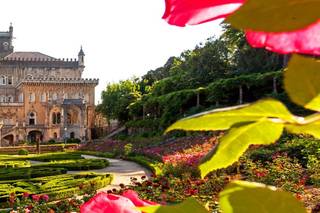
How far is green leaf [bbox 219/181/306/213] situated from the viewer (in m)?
0.25

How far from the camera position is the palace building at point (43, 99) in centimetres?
3934

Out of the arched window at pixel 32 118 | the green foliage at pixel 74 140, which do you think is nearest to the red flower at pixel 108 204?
the green foliage at pixel 74 140

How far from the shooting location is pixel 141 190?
8023 millimetres

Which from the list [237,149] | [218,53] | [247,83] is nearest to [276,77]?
[247,83]

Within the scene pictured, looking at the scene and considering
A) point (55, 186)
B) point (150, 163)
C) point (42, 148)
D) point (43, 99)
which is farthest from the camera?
point (43, 99)

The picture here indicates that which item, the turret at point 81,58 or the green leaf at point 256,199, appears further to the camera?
the turret at point 81,58

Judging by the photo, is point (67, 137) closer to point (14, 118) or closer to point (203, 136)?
point (14, 118)

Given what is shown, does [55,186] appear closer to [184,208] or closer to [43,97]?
[184,208]

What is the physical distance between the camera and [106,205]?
0.32 meters

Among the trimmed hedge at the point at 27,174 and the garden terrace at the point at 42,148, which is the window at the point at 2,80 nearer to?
the garden terrace at the point at 42,148

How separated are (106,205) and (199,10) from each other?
0.43 ft

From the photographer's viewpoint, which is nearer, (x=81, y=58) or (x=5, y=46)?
(x=81, y=58)

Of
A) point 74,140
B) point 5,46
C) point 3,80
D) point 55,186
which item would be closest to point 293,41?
point 55,186

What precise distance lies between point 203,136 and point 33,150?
40.3 feet
